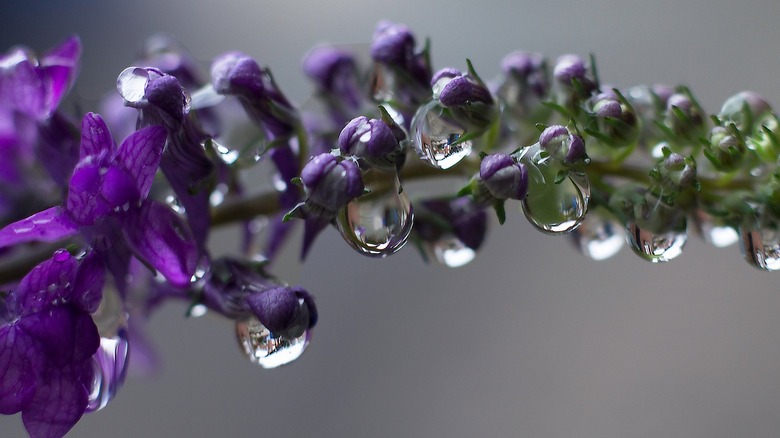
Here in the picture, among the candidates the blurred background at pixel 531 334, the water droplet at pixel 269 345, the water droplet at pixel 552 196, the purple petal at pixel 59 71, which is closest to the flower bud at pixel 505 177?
the water droplet at pixel 552 196

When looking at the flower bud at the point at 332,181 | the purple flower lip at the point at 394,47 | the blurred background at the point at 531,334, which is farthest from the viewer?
the blurred background at the point at 531,334

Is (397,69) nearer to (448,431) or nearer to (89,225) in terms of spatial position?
(89,225)

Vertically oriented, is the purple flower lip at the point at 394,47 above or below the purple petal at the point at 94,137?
below

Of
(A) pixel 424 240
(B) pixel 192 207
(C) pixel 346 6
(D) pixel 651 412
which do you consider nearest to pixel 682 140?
(A) pixel 424 240

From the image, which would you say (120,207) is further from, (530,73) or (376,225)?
(530,73)

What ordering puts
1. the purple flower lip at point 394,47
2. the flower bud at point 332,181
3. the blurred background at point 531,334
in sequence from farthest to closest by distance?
the blurred background at point 531,334, the purple flower lip at point 394,47, the flower bud at point 332,181

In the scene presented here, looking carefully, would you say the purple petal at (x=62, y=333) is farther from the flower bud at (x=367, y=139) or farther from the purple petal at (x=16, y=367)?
the flower bud at (x=367, y=139)

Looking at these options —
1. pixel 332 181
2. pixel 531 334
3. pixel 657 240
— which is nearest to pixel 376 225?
pixel 332 181
